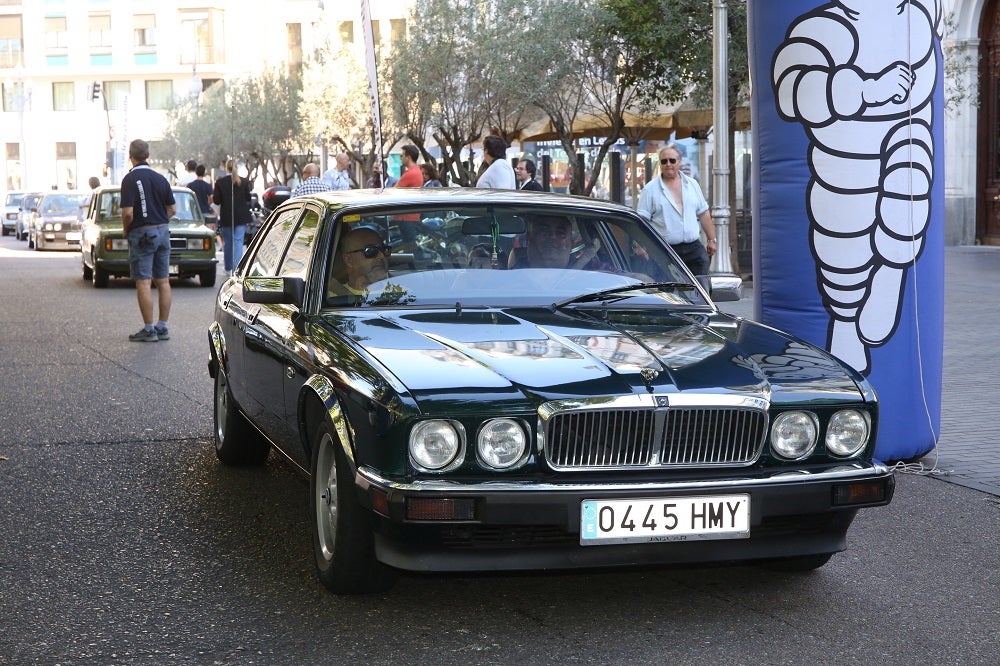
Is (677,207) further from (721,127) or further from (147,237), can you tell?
(721,127)

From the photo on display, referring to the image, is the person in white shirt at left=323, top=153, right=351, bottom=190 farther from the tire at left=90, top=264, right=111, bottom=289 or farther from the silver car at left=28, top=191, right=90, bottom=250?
the silver car at left=28, top=191, right=90, bottom=250

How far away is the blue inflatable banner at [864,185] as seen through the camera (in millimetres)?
6816

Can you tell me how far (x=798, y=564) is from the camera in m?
5.10

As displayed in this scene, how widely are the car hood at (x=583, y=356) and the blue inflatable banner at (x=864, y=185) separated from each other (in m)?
1.70

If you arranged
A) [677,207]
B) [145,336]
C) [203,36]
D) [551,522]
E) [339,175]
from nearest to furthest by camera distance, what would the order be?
[551,522] < [677,207] < [145,336] < [339,175] < [203,36]

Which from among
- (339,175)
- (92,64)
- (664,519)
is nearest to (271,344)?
(664,519)

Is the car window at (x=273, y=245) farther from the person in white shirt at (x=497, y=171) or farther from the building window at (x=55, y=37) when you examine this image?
the building window at (x=55, y=37)

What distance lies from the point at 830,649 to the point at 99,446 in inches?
181

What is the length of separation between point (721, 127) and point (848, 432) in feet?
45.4

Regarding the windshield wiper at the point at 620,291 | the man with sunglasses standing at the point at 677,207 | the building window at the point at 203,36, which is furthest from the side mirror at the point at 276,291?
the building window at the point at 203,36

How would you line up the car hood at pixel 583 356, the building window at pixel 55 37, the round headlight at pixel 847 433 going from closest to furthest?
the car hood at pixel 583 356, the round headlight at pixel 847 433, the building window at pixel 55 37

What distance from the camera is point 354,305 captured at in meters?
5.54

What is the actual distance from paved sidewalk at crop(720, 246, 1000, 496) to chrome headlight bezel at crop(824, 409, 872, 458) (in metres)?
2.10

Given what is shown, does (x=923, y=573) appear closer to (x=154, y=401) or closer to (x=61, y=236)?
(x=154, y=401)
